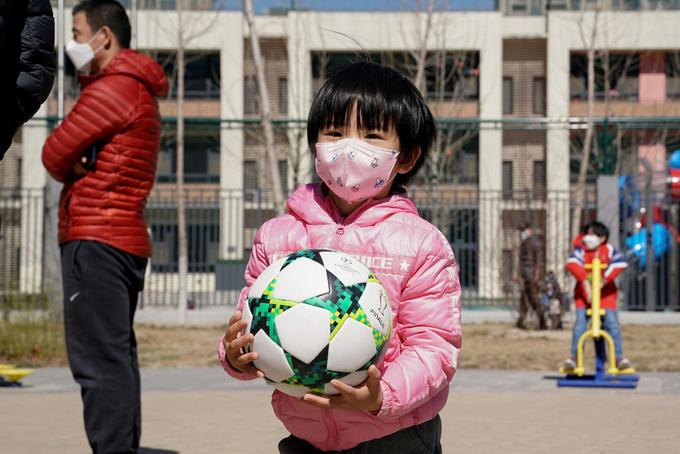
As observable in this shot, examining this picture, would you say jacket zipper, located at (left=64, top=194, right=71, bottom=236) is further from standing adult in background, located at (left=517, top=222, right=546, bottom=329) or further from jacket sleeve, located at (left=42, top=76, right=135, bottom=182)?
standing adult in background, located at (left=517, top=222, right=546, bottom=329)

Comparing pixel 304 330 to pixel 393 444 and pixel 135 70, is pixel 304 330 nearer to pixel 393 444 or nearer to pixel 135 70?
pixel 393 444

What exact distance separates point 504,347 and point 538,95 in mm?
26824

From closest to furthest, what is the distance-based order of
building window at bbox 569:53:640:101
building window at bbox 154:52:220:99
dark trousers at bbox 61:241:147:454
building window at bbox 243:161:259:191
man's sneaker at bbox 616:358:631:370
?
dark trousers at bbox 61:241:147:454 → man's sneaker at bbox 616:358:631:370 → building window at bbox 243:161:259:191 → building window at bbox 569:53:640:101 → building window at bbox 154:52:220:99

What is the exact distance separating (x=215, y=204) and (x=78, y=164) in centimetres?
1671

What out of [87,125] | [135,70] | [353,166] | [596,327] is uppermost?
[135,70]

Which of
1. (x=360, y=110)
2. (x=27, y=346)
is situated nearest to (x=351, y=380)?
(x=360, y=110)

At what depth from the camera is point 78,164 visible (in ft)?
18.2

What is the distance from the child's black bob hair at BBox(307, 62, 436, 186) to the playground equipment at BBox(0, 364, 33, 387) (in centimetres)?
735

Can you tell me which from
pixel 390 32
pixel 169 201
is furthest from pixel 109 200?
pixel 390 32

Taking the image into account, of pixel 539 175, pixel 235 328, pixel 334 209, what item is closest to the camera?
pixel 235 328

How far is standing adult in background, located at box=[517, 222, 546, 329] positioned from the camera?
17.2 m

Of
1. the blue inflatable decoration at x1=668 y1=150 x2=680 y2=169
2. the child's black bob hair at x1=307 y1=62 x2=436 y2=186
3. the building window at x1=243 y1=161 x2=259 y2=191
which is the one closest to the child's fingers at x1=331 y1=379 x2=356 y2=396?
the child's black bob hair at x1=307 y1=62 x2=436 y2=186

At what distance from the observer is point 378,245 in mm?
3199

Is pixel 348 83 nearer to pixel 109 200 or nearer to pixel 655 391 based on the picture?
pixel 109 200
